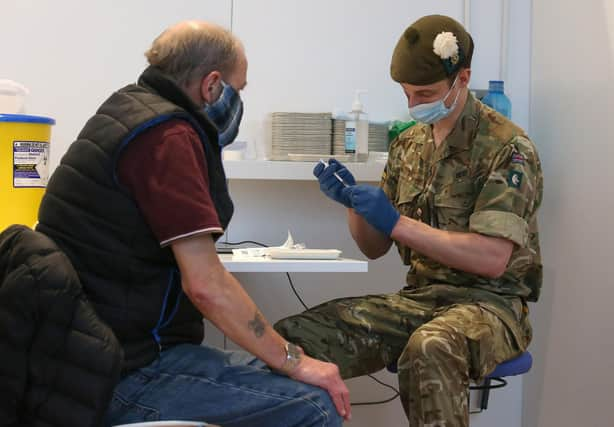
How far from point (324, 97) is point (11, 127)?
1.20m

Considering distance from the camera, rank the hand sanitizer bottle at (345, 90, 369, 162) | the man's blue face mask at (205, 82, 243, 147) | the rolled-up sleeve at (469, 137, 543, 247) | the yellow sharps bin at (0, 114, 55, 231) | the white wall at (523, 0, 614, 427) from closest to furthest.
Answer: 1. the man's blue face mask at (205, 82, 243, 147)
2. the yellow sharps bin at (0, 114, 55, 231)
3. the rolled-up sleeve at (469, 137, 543, 247)
4. the white wall at (523, 0, 614, 427)
5. the hand sanitizer bottle at (345, 90, 369, 162)

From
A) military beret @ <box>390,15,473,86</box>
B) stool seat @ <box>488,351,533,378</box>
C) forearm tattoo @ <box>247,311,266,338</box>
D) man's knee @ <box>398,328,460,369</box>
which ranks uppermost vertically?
military beret @ <box>390,15,473,86</box>

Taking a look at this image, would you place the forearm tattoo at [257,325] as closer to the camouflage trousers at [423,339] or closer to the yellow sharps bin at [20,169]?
the camouflage trousers at [423,339]

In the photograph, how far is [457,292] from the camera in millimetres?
2020

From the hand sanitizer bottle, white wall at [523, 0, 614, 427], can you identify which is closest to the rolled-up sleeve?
white wall at [523, 0, 614, 427]

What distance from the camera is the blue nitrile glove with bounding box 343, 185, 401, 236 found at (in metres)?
2.00

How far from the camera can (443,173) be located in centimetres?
212

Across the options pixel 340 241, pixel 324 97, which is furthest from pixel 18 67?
pixel 340 241

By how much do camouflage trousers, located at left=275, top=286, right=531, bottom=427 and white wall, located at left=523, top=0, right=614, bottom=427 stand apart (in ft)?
1.68

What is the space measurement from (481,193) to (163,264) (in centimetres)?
91

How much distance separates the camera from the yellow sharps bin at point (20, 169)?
182 centimetres

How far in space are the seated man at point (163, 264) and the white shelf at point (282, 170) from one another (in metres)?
0.96

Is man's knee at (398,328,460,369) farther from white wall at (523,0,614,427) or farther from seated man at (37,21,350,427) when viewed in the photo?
white wall at (523,0,614,427)

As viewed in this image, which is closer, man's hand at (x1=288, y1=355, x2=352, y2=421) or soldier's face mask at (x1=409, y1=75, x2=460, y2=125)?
man's hand at (x1=288, y1=355, x2=352, y2=421)
